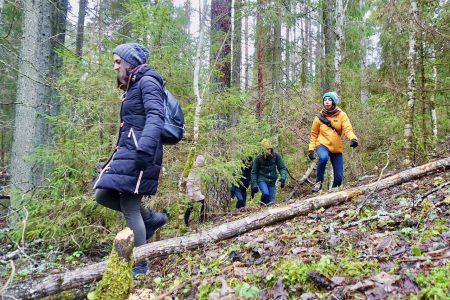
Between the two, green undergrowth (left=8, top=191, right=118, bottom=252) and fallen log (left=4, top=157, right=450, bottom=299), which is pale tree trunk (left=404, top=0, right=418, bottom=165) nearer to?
fallen log (left=4, top=157, right=450, bottom=299)

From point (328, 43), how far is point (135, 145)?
1248 centimetres

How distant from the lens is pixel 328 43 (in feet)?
47.8

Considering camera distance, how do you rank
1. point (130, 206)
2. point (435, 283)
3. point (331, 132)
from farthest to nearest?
point (331, 132) → point (130, 206) → point (435, 283)

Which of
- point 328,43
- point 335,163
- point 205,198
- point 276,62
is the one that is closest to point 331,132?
point 335,163

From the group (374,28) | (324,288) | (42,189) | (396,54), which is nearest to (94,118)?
(42,189)

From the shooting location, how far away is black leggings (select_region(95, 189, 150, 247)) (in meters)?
3.98

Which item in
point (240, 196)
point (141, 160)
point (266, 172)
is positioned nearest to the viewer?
point (141, 160)

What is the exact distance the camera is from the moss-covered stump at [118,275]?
2.88 metres

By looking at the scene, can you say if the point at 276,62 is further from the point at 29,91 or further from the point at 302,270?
the point at 302,270

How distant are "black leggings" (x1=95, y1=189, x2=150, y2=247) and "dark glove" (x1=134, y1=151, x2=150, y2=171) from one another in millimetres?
424

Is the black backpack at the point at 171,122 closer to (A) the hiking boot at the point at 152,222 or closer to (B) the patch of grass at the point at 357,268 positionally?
(A) the hiking boot at the point at 152,222

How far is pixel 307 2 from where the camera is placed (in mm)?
12633

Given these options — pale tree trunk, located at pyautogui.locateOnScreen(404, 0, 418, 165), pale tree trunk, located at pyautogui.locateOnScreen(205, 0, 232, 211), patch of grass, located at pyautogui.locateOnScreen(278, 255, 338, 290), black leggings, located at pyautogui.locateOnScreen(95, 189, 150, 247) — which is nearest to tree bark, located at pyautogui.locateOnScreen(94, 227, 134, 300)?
black leggings, located at pyautogui.locateOnScreen(95, 189, 150, 247)

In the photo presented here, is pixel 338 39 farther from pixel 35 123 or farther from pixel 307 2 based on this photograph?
pixel 35 123
